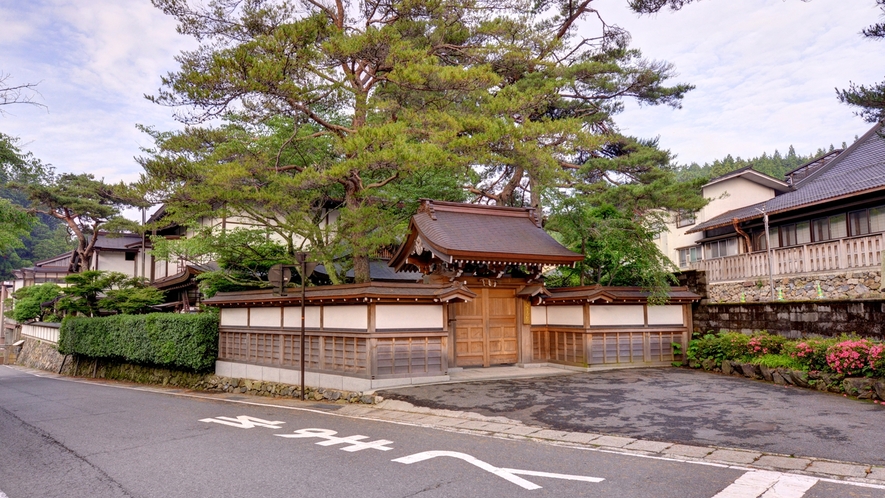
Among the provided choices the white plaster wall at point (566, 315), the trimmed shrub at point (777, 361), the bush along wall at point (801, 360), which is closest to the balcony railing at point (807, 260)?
the bush along wall at point (801, 360)

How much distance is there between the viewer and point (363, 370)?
14.1 meters

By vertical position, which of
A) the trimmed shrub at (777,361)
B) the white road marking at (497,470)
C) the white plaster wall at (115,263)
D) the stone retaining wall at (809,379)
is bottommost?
the white road marking at (497,470)

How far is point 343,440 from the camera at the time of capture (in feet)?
28.0

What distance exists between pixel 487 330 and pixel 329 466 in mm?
10338

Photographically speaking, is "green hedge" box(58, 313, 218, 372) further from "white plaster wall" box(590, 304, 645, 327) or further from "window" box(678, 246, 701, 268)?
"window" box(678, 246, 701, 268)

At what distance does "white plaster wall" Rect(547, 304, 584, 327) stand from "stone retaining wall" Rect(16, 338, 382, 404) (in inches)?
274

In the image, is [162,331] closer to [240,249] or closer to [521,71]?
[240,249]

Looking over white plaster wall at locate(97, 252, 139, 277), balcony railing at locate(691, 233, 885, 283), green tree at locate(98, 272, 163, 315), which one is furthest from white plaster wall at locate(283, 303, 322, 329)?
white plaster wall at locate(97, 252, 139, 277)

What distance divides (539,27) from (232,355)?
1765cm

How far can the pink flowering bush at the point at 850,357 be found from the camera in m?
11.3

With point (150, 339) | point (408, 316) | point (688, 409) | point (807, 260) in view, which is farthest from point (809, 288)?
point (150, 339)

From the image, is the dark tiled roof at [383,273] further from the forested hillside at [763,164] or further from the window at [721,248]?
the forested hillside at [763,164]

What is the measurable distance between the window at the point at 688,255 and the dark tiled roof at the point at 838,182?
11.0ft

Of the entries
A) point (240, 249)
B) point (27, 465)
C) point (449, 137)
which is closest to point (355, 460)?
point (27, 465)
